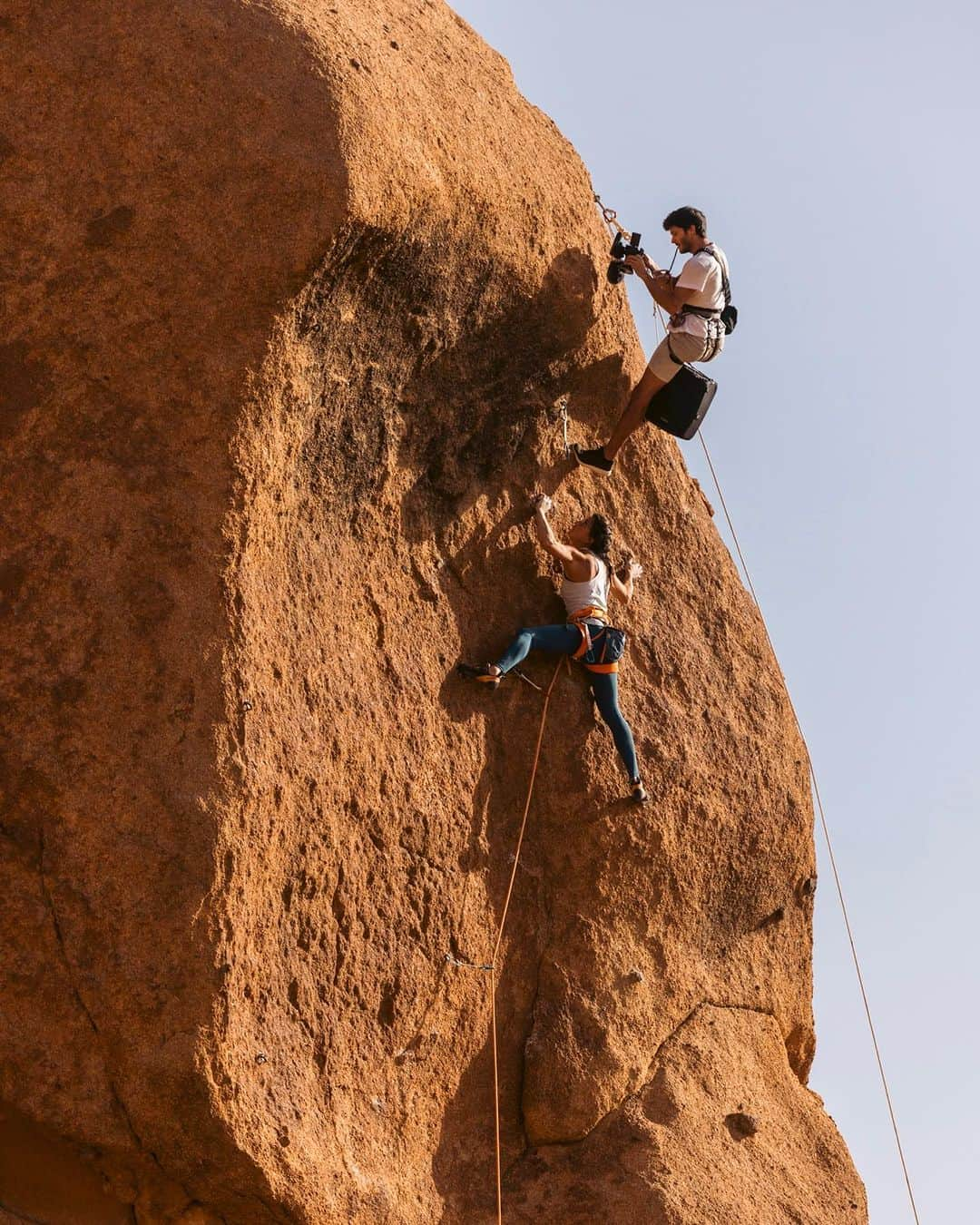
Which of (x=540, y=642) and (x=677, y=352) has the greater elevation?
(x=677, y=352)

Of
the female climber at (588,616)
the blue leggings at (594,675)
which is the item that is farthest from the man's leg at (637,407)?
the blue leggings at (594,675)

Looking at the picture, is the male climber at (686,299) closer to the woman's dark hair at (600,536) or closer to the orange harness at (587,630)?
the woman's dark hair at (600,536)

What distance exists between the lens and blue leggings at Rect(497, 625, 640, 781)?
861 centimetres

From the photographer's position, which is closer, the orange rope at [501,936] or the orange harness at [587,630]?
the orange rope at [501,936]

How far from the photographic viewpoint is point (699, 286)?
356 inches

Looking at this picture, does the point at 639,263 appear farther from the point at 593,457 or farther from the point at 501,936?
the point at 501,936

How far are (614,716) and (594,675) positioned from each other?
0.25 m

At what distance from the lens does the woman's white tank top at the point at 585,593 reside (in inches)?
350

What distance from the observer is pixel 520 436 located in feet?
30.2

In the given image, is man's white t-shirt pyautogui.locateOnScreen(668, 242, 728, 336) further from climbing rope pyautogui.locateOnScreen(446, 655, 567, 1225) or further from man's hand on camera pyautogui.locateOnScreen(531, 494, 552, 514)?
climbing rope pyautogui.locateOnScreen(446, 655, 567, 1225)

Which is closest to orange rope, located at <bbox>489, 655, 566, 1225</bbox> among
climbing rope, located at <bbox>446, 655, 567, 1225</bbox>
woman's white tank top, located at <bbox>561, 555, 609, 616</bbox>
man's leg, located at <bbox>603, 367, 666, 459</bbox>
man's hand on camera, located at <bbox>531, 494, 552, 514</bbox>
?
climbing rope, located at <bbox>446, 655, 567, 1225</bbox>

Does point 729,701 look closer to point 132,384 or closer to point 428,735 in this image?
point 428,735

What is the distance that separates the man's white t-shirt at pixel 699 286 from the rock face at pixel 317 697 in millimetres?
544

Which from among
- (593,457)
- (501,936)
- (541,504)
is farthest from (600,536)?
(501,936)
